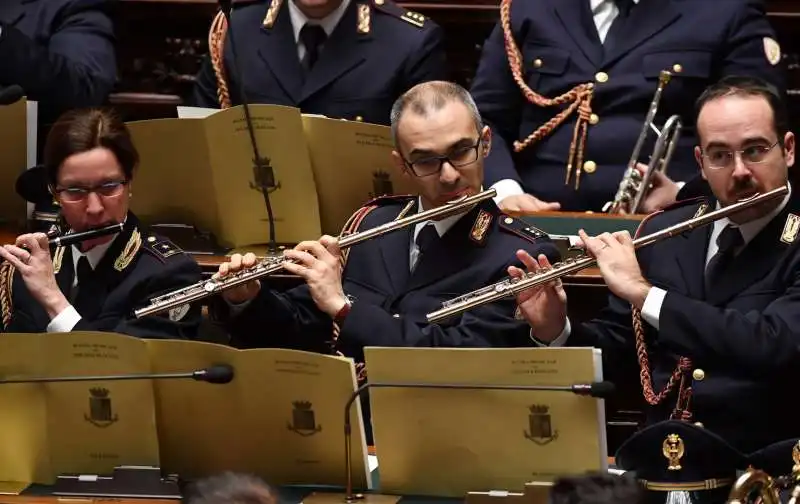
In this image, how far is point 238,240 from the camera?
10.1ft

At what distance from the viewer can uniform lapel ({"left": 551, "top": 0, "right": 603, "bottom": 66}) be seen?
3379 mm

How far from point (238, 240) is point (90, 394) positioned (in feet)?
2.14

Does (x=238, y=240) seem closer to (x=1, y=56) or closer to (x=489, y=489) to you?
(x=1, y=56)

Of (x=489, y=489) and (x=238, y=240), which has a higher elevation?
(x=238, y=240)

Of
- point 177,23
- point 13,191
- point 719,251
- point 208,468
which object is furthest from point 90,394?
point 177,23

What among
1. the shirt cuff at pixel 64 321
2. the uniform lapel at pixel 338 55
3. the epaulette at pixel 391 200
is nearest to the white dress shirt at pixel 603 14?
the uniform lapel at pixel 338 55

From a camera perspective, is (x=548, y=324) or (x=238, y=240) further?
(x=238, y=240)

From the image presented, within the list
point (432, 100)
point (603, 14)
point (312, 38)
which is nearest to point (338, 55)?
point (312, 38)

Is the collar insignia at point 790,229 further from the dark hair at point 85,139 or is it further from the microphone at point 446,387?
the dark hair at point 85,139

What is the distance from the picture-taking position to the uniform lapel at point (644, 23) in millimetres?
3338

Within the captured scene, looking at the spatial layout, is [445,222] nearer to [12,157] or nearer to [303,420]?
[303,420]

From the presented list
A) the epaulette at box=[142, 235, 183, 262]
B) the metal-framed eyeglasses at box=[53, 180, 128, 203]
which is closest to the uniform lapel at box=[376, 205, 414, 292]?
the epaulette at box=[142, 235, 183, 262]

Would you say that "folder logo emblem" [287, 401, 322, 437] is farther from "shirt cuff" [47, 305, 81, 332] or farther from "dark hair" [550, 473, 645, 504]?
"dark hair" [550, 473, 645, 504]

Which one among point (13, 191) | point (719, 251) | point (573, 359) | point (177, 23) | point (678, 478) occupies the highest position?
point (177, 23)
